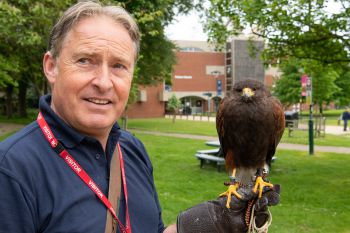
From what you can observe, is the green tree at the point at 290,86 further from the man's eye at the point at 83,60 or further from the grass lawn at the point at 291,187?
the man's eye at the point at 83,60

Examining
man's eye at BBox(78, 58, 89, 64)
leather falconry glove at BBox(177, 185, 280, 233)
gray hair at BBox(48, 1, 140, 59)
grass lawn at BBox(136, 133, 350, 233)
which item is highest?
gray hair at BBox(48, 1, 140, 59)

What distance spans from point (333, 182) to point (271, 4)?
166 inches

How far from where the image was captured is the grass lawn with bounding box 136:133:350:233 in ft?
19.6

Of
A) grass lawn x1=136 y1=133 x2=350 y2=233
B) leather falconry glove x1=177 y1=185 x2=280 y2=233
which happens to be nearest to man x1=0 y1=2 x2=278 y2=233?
leather falconry glove x1=177 y1=185 x2=280 y2=233

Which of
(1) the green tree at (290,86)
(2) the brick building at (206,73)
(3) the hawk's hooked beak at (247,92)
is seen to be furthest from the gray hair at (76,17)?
(2) the brick building at (206,73)

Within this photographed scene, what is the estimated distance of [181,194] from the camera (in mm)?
7398

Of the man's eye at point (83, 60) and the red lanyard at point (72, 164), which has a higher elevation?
the man's eye at point (83, 60)

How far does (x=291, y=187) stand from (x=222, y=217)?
6.67 metres

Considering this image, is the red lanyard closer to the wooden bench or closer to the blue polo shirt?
the blue polo shirt

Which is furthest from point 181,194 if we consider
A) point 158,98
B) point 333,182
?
point 158,98

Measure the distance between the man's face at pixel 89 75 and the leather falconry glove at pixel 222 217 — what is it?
2.30 ft

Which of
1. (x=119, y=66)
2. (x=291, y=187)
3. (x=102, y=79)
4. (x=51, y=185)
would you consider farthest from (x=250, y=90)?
(x=291, y=187)

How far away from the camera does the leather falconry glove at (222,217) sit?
1995mm

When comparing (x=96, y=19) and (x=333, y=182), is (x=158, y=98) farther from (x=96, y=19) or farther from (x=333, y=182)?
(x=96, y=19)
